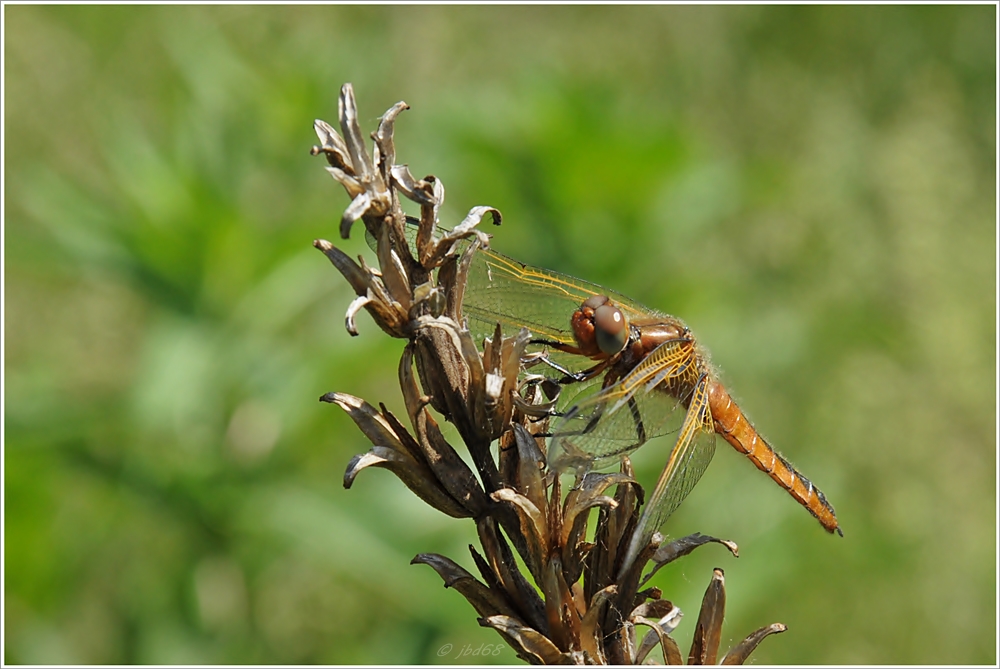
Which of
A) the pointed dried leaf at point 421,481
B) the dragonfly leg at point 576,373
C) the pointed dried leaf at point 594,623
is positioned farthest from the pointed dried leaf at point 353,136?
the dragonfly leg at point 576,373

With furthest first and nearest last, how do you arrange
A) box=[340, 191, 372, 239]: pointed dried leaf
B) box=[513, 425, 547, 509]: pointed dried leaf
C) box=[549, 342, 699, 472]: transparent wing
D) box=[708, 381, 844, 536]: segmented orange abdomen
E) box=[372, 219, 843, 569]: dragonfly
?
box=[708, 381, 844, 536]: segmented orange abdomen, box=[372, 219, 843, 569]: dragonfly, box=[549, 342, 699, 472]: transparent wing, box=[513, 425, 547, 509]: pointed dried leaf, box=[340, 191, 372, 239]: pointed dried leaf

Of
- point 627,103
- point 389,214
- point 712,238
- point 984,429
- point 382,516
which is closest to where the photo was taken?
point 389,214

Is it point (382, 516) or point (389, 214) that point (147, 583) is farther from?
point (389, 214)

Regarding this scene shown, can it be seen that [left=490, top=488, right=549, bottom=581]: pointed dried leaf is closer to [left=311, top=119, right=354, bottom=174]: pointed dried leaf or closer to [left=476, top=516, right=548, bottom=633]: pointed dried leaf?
[left=476, top=516, right=548, bottom=633]: pointed dried leaf

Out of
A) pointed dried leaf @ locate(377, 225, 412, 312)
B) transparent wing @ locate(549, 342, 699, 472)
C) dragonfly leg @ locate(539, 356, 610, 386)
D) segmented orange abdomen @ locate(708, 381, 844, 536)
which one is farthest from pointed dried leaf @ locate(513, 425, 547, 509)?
segmented orange abdomen @ locate(708, 381, 844, 536)

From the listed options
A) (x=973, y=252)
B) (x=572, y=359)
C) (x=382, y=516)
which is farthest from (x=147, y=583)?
(x=973, y=252)

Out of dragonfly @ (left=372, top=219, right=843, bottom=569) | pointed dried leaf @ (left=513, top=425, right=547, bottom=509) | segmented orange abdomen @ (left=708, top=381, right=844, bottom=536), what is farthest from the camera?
segmented orange abdomen @ (left=708, top=381, right=844, bottom=536)
